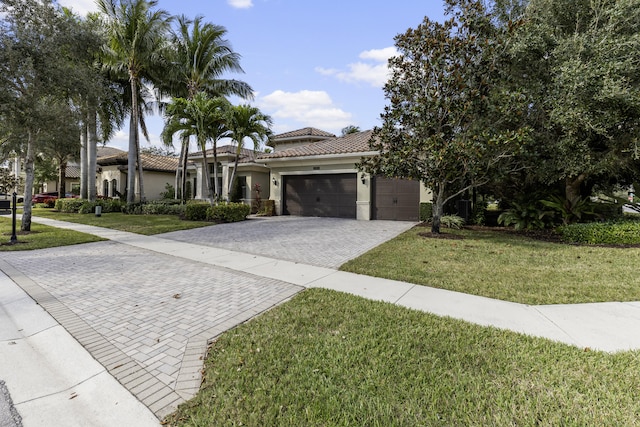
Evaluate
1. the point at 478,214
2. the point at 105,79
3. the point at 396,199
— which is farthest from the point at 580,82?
the point at 105,79

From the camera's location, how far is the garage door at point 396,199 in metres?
14.8

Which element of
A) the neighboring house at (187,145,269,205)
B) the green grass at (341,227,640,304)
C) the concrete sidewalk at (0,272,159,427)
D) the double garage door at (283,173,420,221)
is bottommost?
the concrete sidewalk at (0,272,159,427)

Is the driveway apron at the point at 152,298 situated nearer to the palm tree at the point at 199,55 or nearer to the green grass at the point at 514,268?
the green grass at the point at 514,268

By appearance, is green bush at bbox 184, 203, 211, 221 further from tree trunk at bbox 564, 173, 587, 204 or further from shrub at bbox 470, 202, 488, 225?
tree trunk at bbox 564, 173, 587, 204

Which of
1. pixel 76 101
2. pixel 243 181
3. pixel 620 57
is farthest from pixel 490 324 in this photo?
pixel 243 181

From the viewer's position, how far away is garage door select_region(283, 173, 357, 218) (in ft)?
53.5

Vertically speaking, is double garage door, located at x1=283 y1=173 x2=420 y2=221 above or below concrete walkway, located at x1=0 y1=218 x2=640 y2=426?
above

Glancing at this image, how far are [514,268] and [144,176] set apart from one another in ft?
88.2

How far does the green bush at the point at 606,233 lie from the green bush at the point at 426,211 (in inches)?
206

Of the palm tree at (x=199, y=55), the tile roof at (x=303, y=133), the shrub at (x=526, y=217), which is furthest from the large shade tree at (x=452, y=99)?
the tile roof at (x=303, y=133)

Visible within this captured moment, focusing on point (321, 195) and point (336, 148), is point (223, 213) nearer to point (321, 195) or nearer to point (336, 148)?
point (321, 195)

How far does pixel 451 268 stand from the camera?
6168 millimetres

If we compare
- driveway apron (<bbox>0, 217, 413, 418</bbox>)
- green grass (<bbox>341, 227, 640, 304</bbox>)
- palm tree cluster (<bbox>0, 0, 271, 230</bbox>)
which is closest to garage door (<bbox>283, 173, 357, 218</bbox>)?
palm tree cluster (<bbox>0, 0, 271, 230</bbox>)

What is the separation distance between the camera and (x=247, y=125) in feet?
44.9
